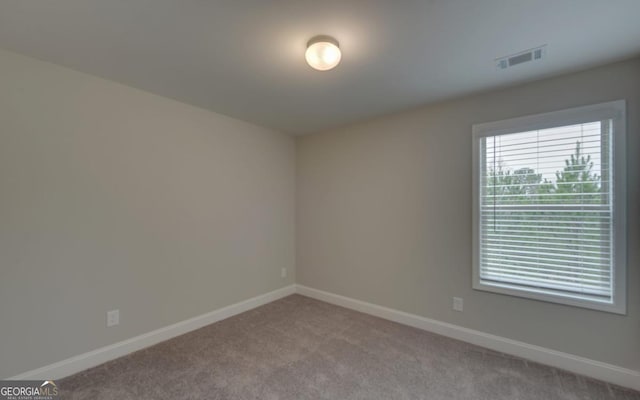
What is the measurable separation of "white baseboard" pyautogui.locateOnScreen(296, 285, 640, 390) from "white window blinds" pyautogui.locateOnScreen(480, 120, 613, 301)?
51 cm

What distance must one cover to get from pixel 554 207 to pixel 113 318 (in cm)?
388

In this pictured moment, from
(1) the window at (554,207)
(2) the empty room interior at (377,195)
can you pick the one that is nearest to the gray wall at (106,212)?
(2) the empty room interior at (377,195)

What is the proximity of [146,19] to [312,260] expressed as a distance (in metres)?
3.18

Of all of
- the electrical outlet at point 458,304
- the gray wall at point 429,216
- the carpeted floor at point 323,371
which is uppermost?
the gray wall at point 429,216

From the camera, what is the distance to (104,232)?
91.8 inches

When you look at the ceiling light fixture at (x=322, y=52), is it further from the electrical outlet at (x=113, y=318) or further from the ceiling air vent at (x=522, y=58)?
the electrical outlet at (x=113, y=318)

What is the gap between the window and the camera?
206cm

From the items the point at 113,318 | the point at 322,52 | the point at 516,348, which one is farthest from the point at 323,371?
the point at 322,52

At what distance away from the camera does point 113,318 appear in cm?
236

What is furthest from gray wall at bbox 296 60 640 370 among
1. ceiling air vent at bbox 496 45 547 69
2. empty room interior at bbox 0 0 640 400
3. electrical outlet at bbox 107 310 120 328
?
electrical outlet at bbox 107 310 120 328

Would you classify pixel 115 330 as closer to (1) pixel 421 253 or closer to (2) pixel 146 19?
(2) pixel 146 19

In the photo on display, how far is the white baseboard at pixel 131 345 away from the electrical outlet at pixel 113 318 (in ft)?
0.59

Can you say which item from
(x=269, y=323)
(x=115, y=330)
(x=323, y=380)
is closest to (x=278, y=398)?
(x=323, y=380)

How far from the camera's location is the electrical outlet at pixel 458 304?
2.70m
